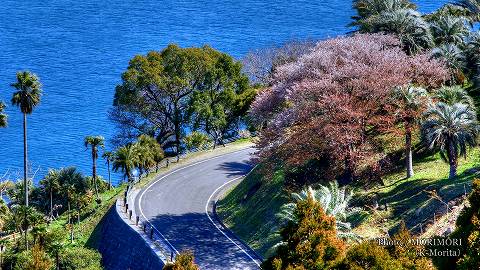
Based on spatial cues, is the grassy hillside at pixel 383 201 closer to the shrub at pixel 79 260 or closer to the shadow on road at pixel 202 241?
the shadow on road at pixel 202 241

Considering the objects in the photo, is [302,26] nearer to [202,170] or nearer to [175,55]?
[175,55]

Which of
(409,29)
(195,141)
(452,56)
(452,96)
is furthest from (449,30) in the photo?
(195,141)

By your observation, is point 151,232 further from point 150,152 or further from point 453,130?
point 150,152

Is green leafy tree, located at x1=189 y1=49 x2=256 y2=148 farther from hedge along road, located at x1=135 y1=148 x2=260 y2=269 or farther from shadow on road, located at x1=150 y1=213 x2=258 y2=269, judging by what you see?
shadow on road, located at x1=150 y1=213 x2=258 y2=269

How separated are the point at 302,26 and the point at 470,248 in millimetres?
119422

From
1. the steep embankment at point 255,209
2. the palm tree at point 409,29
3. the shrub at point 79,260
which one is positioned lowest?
the shrub at point 79,260

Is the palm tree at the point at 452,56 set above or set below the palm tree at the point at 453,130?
above

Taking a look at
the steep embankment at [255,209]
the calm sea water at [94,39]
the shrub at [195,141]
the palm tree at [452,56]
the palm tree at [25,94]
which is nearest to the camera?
the steep embankment at [255,209]

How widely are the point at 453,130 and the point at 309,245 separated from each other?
14.5 meters

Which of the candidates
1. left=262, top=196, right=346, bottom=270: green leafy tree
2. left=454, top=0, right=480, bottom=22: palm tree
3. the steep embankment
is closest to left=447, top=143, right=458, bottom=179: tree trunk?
the steep embankment

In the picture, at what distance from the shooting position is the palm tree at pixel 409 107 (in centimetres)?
4100

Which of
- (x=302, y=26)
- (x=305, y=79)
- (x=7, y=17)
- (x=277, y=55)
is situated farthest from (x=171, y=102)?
(x=7, y=17)

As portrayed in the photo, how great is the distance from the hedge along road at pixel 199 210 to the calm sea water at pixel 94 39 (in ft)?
132

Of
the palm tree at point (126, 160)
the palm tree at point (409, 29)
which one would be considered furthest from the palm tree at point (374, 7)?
the palm tree at point (126, 160)
